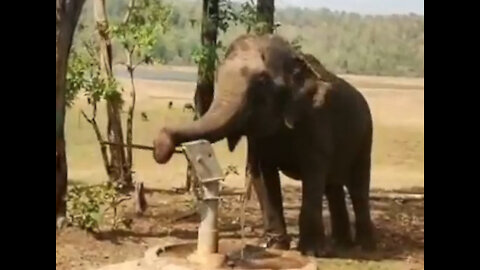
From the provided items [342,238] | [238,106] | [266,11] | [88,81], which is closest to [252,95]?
[238,106]

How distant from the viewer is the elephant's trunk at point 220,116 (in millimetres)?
3119

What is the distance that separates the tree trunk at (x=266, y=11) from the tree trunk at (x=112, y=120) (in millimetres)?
707

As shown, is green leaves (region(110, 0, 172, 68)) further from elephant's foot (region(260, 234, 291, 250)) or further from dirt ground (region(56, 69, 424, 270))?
elephant's foot (region(260, 234, 291, 250))

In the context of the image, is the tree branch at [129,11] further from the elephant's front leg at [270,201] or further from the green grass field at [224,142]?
the elephant's front leg at [270,201]

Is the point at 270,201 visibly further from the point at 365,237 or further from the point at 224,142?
the point at 224,142

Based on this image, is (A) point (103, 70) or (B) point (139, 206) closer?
(B) point (139, 206)

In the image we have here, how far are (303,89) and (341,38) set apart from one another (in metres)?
1.17

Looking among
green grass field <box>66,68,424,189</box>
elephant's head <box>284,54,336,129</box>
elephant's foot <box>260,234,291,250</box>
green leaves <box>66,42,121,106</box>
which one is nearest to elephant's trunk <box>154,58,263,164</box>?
elephant's head <box>284,54,336,129</box>

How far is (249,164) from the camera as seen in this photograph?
355cm
